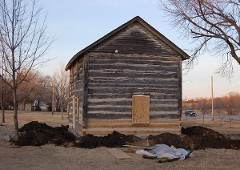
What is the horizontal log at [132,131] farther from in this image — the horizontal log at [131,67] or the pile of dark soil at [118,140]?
the horizontal log at [131,67]

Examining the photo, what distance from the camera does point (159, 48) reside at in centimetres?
1683

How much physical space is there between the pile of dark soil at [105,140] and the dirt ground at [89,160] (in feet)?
1.59

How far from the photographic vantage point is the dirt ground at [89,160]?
10156mm

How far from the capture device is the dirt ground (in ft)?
33.3

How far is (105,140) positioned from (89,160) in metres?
3.47

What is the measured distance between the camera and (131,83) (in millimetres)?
16328

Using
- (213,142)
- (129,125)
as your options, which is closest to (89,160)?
(129,125)

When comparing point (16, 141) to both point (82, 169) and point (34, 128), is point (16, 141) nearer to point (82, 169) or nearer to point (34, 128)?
point (34, 128)

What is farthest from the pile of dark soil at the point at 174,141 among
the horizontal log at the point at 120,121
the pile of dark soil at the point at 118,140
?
the horizontal log at the point at 120,121

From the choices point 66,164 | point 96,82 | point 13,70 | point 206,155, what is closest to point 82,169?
point 66,164

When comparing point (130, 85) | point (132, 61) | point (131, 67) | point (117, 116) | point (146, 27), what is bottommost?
point (117, 116)

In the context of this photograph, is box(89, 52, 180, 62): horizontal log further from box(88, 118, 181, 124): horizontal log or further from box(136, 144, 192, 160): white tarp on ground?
box(136, 144, 192, 160): white tarp on ground

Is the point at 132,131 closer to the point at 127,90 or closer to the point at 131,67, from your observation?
the point at 127,90

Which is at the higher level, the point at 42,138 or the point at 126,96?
the point at 126,96
